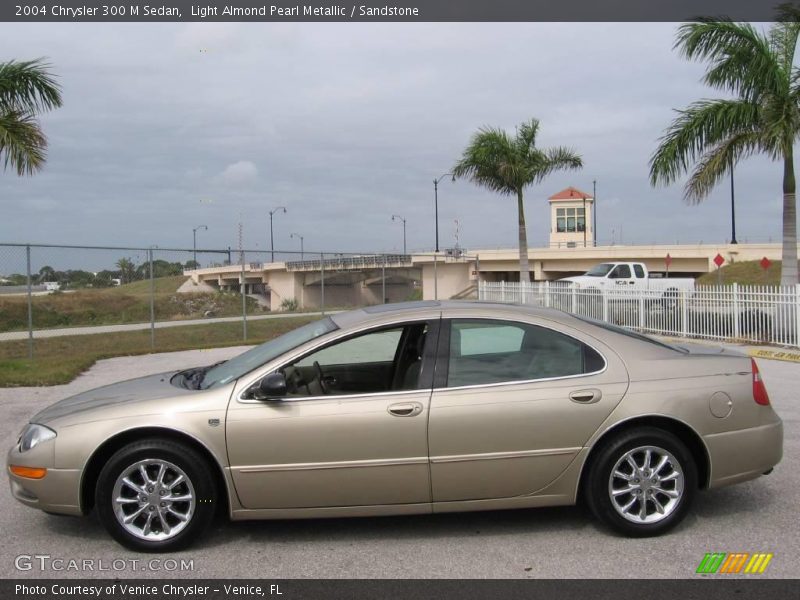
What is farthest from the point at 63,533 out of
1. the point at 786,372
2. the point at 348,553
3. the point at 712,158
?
the point at 712,158

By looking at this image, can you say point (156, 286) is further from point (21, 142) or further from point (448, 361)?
point (448, 361)

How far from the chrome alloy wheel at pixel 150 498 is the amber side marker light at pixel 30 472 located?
0.47 metres

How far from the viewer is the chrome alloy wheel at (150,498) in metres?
4.15

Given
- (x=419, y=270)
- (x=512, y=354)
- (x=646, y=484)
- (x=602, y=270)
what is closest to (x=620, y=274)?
(x=602, y=270)

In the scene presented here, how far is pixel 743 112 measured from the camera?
16.5 metres

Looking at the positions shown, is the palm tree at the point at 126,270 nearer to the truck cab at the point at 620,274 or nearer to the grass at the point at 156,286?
the grass at the point at 156,286

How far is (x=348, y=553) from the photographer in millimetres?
4168

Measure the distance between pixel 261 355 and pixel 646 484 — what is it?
253cm

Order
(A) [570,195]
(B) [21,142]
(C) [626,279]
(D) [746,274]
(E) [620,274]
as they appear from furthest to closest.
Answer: (A) [570,195], (D) [746,274], (E) [620,274], (C) [626,279], (B) [21,142]

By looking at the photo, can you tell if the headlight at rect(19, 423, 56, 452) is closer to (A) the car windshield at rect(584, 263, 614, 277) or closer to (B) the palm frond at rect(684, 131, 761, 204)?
(B) the palm frond at rect(684, 131, 761, 204)

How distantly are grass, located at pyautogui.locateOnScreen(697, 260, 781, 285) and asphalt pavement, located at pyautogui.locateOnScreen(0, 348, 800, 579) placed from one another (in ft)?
122
